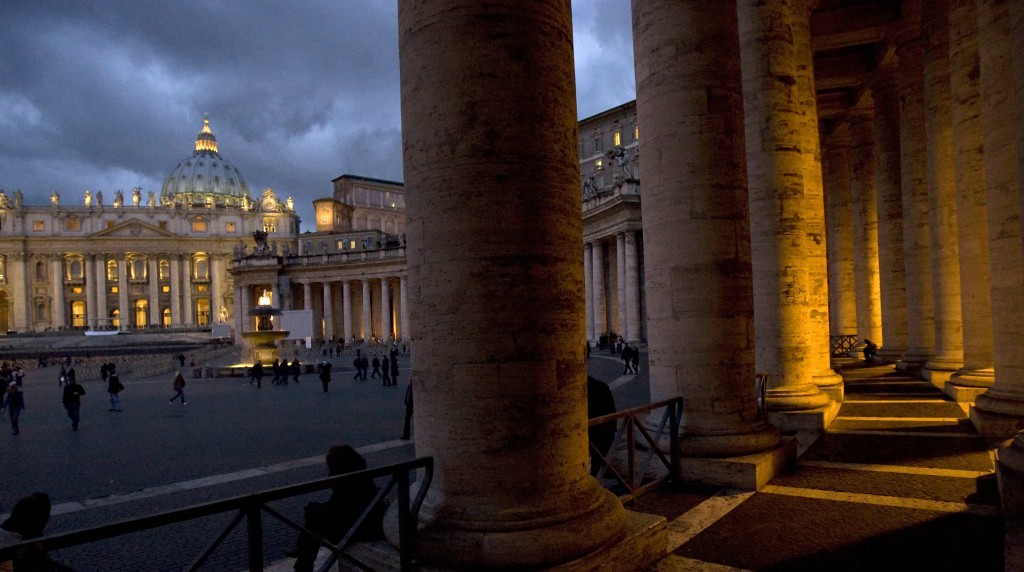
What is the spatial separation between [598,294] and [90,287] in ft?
364

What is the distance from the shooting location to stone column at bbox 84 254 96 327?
126812 millimetres

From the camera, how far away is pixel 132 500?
35.3ft

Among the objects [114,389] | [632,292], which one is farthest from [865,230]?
[114,389]

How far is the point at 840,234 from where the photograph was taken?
93.2ft

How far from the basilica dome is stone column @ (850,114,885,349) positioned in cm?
16637

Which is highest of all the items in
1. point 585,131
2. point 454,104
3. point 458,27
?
point 585,131

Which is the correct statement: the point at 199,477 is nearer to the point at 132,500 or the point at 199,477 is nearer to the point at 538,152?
the point at 132,500

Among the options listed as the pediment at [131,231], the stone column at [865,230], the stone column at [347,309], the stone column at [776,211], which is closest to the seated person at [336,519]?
the stone column at [776,211]

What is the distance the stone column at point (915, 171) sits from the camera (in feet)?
63.7

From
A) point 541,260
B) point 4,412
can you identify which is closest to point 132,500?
point 541,260

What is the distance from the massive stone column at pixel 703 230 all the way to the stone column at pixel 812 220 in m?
4.17

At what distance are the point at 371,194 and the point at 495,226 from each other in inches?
5000

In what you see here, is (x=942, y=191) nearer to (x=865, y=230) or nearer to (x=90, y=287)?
(x=865, y=230)

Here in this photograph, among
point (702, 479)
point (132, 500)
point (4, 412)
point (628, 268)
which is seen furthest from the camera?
point (628, 268)
